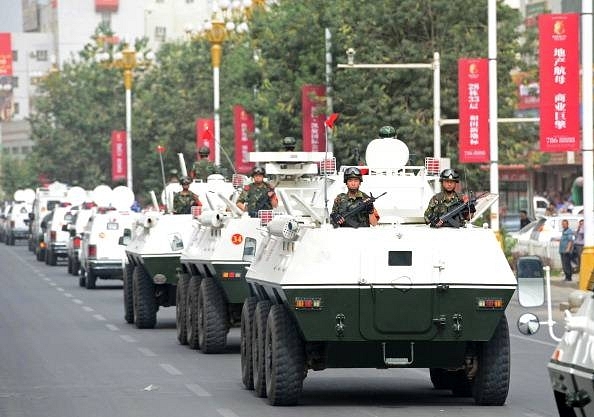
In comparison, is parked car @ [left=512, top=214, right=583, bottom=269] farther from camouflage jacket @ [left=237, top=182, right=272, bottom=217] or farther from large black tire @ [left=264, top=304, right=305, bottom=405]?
large black tire @ [left=264, top=304, right=305, bottom=405]

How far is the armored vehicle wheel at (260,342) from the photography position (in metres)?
17.3

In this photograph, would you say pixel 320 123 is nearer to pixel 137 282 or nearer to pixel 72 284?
pixel 72 284

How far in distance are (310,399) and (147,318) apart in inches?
438

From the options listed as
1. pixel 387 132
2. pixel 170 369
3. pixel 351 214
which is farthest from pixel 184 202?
pixel 351 214

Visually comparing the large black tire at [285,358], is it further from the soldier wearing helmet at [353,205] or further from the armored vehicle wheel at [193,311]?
the armored vehicle wheel at [193,311]

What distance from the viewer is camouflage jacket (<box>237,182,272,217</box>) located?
923 inches

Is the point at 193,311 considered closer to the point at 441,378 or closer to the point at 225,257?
the point at 225,257

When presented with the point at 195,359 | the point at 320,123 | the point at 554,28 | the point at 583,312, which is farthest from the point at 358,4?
the point at 583,312

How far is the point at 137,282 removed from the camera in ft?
93.3

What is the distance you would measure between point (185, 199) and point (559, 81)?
31.9ft

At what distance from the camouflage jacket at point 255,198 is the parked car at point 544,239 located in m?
23.4

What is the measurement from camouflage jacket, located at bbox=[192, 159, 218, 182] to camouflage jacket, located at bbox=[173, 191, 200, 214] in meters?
1.56

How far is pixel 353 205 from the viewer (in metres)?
17.2

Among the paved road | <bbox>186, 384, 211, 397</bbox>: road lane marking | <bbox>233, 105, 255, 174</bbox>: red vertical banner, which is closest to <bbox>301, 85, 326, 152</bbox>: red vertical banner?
<bbox>233, 105, 255, 174</bbox>: red vertical banner
